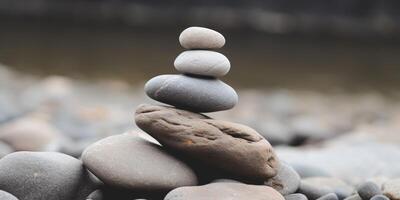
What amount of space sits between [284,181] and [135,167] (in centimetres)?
86

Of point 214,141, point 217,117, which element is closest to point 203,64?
point 214,141

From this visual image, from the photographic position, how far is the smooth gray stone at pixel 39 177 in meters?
3.07

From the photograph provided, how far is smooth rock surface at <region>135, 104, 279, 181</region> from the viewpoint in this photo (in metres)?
3.14

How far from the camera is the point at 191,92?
3.26 metres

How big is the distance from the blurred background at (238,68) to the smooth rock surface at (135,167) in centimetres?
192

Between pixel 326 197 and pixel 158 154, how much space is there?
915 millimetres

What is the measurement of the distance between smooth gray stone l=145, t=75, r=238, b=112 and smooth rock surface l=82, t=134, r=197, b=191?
11.3 inches

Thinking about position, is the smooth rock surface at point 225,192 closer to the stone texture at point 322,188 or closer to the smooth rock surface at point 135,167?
the smooth rock surface at point 135,167

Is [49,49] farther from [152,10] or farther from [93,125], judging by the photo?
[93,125]

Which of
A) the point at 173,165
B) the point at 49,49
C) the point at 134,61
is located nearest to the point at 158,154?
the point at 173,165

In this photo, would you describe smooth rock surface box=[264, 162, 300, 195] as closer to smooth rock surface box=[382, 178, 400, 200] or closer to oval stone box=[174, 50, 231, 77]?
smooth rock surface box=[382, 178, 400, 200]

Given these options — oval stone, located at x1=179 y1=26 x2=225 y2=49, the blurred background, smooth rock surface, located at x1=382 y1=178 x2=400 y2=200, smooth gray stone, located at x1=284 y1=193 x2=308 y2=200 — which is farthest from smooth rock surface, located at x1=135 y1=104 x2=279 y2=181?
the blurred background

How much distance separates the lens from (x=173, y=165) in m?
3.19

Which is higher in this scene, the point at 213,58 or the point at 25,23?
the point at 213,58
